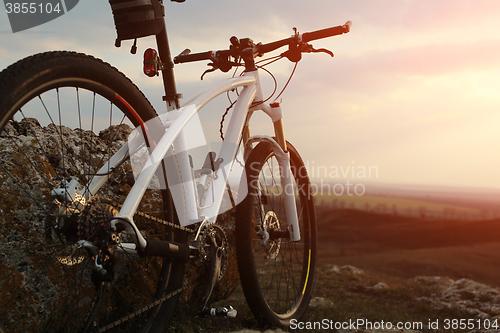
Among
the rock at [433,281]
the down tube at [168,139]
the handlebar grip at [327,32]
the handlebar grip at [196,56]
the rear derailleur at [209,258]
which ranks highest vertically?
the handlebar grip at [327,32]

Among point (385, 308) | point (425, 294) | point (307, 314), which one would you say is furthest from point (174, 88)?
point (425, 294)

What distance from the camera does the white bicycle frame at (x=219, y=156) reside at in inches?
76.3

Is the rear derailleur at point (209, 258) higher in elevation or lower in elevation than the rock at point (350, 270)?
higher

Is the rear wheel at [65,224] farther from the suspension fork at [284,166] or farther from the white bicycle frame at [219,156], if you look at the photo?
the suspension fork at [284,166]

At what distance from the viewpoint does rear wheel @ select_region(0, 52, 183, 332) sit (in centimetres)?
178

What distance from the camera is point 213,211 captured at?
254 centimetres

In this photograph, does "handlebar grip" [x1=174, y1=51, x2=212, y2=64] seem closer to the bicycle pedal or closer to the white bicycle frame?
the white bicycle frame

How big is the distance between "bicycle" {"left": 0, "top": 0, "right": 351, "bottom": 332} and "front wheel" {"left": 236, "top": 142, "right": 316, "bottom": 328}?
0.6 inches

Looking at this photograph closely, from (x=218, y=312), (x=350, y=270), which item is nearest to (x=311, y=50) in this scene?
(x=218, y=312)

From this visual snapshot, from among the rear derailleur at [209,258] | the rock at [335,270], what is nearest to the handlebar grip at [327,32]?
the rear derailleur at [209,258]

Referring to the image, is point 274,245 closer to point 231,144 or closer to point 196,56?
point 231,144

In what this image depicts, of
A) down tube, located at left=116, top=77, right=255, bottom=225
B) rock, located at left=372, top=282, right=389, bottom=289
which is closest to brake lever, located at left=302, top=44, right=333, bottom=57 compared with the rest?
down tube, located at left=116, top=77, right=255, bottom=225

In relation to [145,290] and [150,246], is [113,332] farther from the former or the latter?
[150,246]

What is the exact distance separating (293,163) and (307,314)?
1470 millimetres
